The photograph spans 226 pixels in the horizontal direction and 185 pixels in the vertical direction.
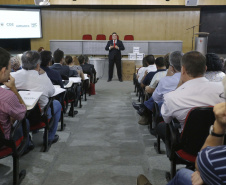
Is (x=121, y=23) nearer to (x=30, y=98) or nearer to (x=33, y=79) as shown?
(x=33, y=79)

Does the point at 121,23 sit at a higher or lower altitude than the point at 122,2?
lower

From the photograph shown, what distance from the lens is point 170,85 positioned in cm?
279

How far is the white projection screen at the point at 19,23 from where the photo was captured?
955 cm

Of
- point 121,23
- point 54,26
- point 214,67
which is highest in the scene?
point 121,23

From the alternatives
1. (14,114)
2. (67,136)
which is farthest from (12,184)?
(67,136)

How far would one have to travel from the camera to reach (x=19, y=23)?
9906 millimetres

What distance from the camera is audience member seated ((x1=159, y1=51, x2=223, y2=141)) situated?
1.85m

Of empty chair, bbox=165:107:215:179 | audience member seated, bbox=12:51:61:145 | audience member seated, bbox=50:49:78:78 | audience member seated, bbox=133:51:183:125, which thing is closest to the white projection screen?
audience member seated, bbox=50:49:78:78

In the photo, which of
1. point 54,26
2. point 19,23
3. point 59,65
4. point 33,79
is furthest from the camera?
point 54,26

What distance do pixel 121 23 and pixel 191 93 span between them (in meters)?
9.76

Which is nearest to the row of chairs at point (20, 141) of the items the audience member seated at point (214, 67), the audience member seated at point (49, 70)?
the audience member seated at point (49, 70)

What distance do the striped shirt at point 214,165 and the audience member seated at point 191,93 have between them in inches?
35.9

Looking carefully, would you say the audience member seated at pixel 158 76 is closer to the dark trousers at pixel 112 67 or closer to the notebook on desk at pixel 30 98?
the notebook on desk at pixel 30 98

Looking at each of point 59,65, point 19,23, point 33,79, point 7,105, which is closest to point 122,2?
point 19,23
